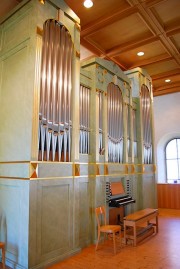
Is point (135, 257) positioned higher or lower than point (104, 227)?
lower

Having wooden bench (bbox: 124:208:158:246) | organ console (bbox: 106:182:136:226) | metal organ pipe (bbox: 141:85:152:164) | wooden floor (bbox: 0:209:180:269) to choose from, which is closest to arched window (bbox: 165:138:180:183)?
metal organ pipe (bbox: 141:85:152:164)

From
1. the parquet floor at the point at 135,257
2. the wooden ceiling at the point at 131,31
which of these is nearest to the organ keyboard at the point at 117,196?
the parquet floor at the point at 135,257

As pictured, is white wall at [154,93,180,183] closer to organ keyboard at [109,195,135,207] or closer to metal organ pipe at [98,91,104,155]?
organ keyboard at [109,195,135,207]

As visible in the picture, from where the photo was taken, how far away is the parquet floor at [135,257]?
373cm

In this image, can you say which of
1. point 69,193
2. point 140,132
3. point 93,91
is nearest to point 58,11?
point 93,91

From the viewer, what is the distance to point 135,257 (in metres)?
4.09

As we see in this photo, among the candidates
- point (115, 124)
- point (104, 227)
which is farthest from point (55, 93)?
point (104, 227)

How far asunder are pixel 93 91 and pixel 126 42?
211 cm

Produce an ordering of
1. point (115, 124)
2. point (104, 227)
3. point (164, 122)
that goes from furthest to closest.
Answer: point (164, 122), point (115, 124), point (104, 227)

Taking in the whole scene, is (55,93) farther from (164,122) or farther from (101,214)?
(164,122)

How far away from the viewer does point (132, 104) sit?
6.87 metres

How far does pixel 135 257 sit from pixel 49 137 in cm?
244

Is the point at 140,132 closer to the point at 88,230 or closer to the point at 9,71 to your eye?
the point at 88,230

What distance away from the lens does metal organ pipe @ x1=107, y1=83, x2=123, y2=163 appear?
5.60 meters
